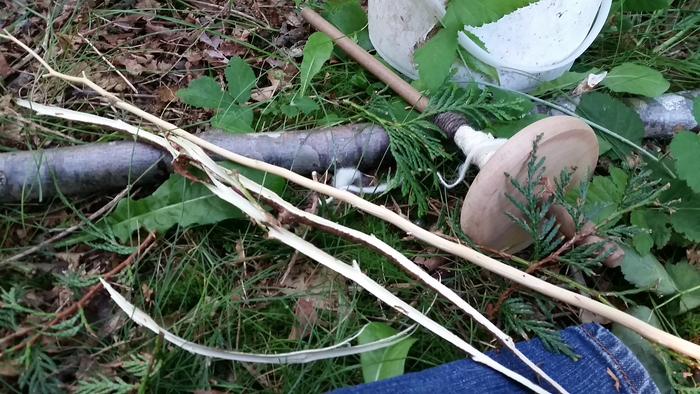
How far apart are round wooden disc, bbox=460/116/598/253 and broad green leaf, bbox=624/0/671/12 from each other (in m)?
0.73

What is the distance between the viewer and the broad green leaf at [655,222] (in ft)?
4.66

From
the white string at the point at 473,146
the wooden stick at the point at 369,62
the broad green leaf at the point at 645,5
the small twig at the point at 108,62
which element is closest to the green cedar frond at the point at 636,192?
the white string at the point at 473,146

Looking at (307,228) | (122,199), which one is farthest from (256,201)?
(122,199)

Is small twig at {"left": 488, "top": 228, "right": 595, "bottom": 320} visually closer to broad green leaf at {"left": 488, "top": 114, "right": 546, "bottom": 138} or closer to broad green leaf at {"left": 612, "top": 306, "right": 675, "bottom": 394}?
broad green leaf at {"left": 612, "top": 306, "right": 675, "bottom": 394}

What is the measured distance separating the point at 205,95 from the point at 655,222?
4.20ft

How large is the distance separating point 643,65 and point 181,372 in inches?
64.8

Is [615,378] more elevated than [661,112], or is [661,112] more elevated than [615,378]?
[661,112]

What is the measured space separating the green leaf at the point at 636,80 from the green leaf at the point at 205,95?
1.17 m

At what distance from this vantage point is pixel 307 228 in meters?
1.43

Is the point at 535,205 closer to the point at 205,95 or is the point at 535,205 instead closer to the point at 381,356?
the point at 381,356

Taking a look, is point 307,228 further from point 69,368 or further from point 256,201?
point 69,368

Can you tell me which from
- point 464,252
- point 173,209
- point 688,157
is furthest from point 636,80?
point 173,209

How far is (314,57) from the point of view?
1699 millimetres

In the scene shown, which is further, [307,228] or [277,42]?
[277,42]
